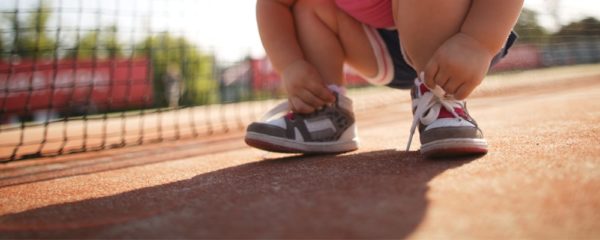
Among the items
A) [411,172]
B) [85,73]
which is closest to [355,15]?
[411,172]

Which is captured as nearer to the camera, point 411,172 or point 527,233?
point 527,233

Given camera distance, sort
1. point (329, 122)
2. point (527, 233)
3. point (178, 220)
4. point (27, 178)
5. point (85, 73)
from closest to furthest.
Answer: point (527, 233)
point (178, 220)
point (329, 122)
point (27, 178)
point (85, 73)

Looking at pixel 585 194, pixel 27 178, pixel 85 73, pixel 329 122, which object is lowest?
pixel 85 73

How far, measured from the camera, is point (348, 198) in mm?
579

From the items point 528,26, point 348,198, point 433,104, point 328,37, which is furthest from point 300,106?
point 528,26

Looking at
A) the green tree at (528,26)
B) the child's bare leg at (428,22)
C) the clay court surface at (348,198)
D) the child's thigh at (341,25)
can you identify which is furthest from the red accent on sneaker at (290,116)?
→ the green tree at (528,26)

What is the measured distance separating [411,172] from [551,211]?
253 mm

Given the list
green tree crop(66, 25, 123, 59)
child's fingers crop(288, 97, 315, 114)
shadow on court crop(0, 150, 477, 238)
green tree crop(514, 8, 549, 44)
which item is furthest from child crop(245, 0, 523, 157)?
green tree crop(514, 8, 549, 44)

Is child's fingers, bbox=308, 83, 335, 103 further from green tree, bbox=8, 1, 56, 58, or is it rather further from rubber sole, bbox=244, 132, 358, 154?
green tree, bbox=8, 1, 56, 58

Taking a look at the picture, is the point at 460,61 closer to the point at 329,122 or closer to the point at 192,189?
the point at 329,122

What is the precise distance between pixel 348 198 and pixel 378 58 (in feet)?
2.24

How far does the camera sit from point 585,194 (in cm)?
52

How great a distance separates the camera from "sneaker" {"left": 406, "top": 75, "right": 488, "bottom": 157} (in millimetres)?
796

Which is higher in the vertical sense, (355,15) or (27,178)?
(355,15)
